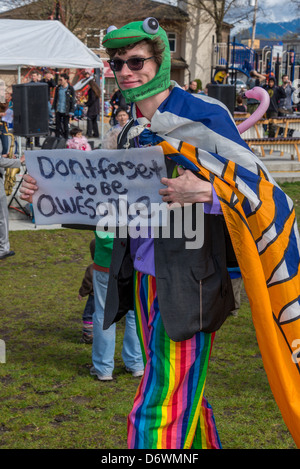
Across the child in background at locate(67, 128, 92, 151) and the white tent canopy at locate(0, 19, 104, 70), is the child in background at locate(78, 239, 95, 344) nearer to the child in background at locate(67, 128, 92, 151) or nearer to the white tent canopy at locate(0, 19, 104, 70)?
the child in background at locate(67, 128, 92, 151)

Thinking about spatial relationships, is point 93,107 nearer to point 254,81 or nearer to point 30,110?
point 254,81

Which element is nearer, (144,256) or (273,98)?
(144,256)

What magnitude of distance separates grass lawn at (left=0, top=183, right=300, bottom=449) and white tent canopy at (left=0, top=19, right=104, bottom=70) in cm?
820

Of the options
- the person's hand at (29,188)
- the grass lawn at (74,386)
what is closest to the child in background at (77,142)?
the grass lawn at (74,386)

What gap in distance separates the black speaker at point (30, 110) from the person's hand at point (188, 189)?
410 inches

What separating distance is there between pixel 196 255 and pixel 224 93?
1497 centimetres

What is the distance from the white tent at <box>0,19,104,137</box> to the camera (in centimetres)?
1442

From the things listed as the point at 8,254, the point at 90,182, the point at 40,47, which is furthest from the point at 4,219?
the point at 40,47

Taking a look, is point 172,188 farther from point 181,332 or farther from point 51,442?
point 51,442

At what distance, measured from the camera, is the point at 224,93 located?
1717 cm

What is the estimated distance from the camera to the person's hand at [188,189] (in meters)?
2.62

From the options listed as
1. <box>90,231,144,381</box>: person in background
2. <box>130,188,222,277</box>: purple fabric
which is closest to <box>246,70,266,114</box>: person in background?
<box>90,231,144,381</box>: person in background

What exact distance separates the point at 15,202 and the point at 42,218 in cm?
838
